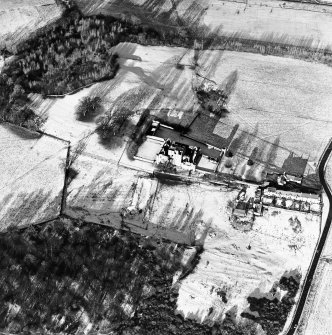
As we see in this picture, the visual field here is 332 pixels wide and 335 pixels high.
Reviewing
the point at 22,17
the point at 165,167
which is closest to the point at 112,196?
the point at 165,167

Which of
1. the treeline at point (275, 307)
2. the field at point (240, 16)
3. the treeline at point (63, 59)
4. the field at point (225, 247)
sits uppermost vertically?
the field at point (240, 16)

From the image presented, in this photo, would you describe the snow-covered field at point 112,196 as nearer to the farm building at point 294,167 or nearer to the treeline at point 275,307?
the treeline at point 275,307

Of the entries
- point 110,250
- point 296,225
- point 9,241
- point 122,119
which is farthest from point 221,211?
point 9,241

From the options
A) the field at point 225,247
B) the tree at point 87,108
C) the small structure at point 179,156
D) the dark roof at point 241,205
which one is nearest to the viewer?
the field at point 225,247

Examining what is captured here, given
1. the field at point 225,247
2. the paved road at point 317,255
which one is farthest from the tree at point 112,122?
the paved road at point 317,255

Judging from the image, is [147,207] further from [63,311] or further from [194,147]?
[63,311]

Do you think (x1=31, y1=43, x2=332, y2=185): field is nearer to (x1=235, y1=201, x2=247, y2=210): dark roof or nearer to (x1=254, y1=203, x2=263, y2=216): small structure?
(x1=235, y1=201, x2=247, y2=210): dark roof

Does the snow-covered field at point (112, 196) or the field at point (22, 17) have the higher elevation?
the field at point (22, 17)
